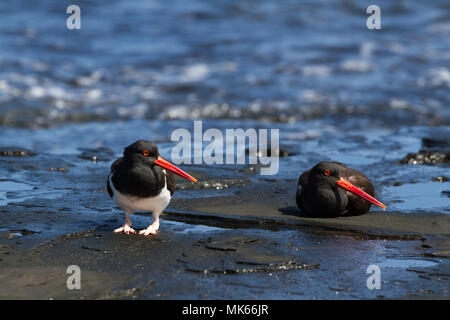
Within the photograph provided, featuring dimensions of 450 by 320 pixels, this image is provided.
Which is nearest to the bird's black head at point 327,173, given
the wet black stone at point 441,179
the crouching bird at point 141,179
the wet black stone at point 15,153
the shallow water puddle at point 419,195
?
the shallow water puddle at point 419,195

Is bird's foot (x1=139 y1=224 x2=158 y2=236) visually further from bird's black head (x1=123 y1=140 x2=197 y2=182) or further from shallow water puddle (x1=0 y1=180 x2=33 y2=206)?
shallow water puddle (x1=0 y1=180 x2=33 y2=206)

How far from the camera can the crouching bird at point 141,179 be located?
Result: 546 centimetres

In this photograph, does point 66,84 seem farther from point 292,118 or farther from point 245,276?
point 245,276

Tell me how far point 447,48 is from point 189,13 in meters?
7.57

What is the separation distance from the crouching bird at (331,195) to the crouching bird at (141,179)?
1.38 metres

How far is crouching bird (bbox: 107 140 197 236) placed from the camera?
546cm

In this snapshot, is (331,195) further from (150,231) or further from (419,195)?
(150,231)

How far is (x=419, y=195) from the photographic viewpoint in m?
7.09

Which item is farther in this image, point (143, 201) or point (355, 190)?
point (355, 190)

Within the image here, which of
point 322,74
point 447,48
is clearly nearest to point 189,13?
point 322,74

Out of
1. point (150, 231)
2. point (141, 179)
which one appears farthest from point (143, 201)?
point (150, 231)

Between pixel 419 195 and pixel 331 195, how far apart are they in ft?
4.64

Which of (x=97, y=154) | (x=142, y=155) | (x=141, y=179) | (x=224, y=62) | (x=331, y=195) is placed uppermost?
(x=224, y=62)

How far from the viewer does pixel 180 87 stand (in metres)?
14.5
